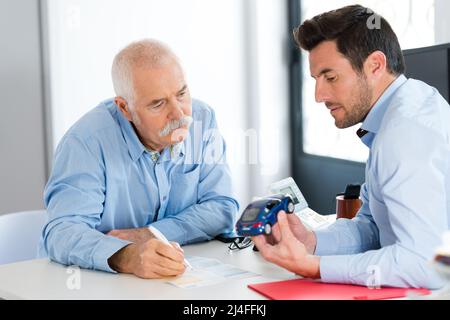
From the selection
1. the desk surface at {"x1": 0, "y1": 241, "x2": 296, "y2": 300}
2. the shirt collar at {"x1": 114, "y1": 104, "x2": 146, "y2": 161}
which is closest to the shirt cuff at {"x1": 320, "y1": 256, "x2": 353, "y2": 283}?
the desk surface at {"x1": 0, "y1": 241, "x2": 296, "y2": 300}

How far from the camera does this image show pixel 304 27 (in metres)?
2.04

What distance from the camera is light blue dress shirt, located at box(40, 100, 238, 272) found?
2.14 metres

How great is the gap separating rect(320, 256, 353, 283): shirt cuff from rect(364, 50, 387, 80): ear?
1.76 ft

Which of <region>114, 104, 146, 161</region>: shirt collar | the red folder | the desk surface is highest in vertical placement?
<region>114, 104, 146, 161</region>: shirt collar

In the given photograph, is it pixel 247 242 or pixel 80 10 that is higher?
pixel 80 10

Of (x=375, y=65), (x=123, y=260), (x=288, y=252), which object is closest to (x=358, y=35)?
(x=375, y=65)

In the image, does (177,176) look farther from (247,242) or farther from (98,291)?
(98,291)

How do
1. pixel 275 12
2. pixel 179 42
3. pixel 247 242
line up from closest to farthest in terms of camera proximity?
pixel 247 242
pixel 179 42
pixel 275 12

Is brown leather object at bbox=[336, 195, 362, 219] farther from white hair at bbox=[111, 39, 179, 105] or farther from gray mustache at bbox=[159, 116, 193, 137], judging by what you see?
white hair at bbox=[111, 39, 179, 105]

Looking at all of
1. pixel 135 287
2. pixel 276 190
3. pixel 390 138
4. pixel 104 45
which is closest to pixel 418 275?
pixel 390 138

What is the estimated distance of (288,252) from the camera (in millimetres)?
1770

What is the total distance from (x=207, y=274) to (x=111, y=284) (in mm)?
257

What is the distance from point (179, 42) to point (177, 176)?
1.92m
